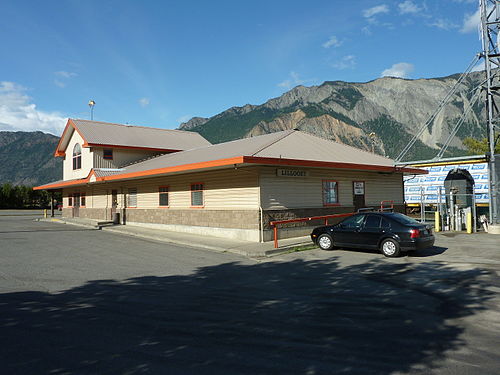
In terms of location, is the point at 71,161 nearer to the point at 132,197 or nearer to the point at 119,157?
the point at 119,157

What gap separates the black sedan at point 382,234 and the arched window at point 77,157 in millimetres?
24463

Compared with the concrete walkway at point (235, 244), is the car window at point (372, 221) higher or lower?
higher

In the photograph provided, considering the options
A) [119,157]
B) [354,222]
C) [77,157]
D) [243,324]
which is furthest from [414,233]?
[77,157]

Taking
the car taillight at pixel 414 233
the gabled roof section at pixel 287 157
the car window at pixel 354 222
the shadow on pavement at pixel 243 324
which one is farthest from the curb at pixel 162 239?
the car taillight at pixel 414 233

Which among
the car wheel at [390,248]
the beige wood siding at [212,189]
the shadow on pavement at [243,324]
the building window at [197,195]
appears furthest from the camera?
the building window at [197,195]

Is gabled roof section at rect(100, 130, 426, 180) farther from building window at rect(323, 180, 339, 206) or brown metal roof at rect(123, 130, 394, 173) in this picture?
building window at rect(323, 180, 339, 206)

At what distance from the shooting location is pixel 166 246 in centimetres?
1516

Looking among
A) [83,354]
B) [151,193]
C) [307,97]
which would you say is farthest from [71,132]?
[307,97]

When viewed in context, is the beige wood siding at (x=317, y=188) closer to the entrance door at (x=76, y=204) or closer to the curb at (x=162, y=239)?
the curb at (x=162, y=239)

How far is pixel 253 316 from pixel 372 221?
7.26m

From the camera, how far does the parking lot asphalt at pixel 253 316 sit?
433 cm

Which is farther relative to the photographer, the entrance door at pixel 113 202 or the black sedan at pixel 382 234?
the entrance door at pixel 113 202

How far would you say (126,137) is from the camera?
30938mm

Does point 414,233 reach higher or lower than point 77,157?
lower
